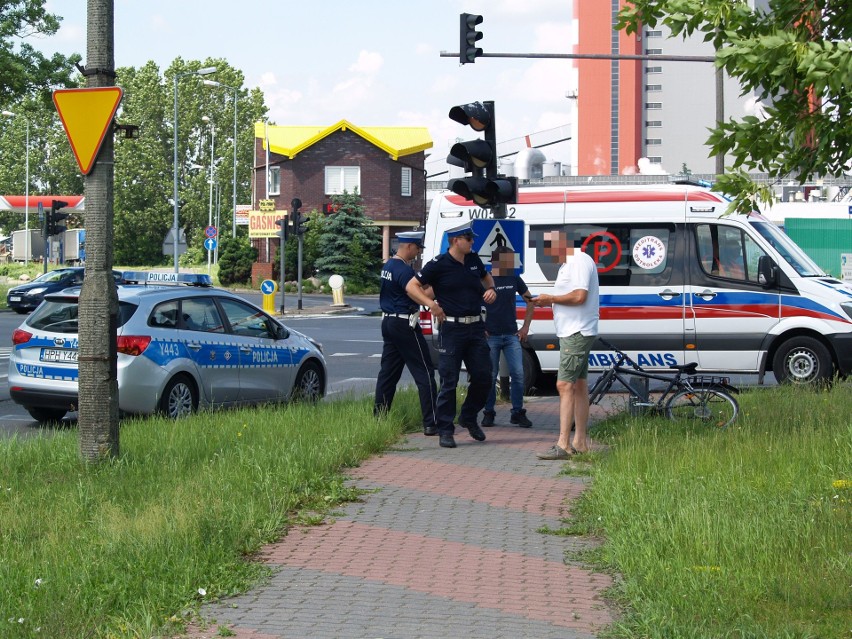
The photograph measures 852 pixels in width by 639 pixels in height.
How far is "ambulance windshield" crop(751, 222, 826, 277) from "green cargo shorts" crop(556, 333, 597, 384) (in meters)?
6.47

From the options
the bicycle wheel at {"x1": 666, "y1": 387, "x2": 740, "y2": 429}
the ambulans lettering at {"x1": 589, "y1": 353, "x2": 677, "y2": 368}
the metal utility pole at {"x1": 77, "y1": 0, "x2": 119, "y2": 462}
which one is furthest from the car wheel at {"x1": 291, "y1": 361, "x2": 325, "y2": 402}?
the metal utility pole at {"x1": 77, "y1": 0, "x2": 119, "y2": 462}

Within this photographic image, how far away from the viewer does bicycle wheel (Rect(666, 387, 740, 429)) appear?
11375 millimetres

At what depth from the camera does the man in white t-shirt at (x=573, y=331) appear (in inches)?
392

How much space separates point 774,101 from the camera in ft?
27.5

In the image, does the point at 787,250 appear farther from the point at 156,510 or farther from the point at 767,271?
the point at 156,510

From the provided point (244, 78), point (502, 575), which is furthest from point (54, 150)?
point (502, 575)

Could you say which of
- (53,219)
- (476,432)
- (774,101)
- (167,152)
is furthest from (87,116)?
(167,152)

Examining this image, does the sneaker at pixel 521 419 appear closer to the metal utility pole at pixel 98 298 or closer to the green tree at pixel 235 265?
the metal utility pole at pixel 98 298

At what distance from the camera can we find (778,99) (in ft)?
27.6

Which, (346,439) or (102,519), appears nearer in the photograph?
(102,519)

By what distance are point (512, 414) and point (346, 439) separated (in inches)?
118

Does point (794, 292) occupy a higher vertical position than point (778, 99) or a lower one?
lower

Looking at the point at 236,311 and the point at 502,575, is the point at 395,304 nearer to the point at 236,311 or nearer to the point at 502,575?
the point at 236,311

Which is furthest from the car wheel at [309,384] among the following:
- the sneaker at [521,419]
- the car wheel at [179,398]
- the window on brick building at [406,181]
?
the window on brick building at [406,181]
